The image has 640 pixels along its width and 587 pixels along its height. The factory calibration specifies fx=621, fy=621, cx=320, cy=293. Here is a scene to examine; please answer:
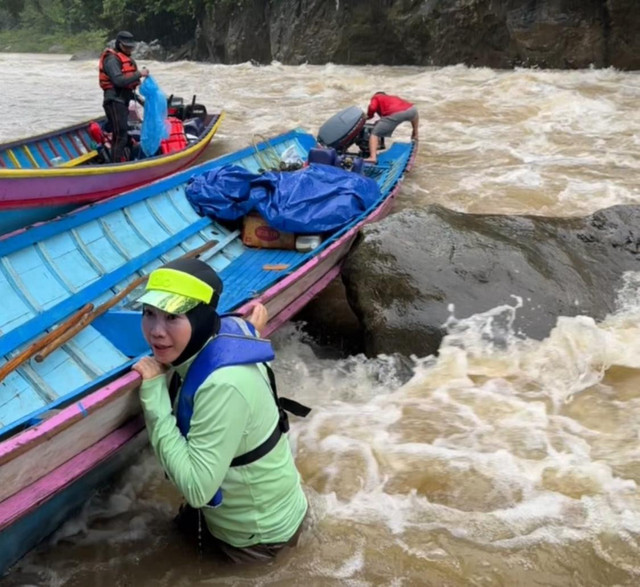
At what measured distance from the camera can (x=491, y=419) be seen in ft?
14.4

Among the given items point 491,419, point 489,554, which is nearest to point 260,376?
point 489,554

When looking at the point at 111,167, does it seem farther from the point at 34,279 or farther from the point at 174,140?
the point at 174,140

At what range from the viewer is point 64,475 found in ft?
8.95

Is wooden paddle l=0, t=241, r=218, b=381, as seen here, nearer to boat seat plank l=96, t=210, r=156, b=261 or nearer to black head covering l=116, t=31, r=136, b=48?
boat seat plank l=96, t=210, r=156, b=261

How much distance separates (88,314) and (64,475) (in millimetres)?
1817

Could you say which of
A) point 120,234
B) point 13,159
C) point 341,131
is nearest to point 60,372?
point 120,234

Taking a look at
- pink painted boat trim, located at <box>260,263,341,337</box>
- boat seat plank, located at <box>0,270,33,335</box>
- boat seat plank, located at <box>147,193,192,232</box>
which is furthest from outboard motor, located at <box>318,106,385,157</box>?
boat seat plank, located at <box>0,270,33,335</box>

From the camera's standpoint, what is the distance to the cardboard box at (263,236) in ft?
20.4

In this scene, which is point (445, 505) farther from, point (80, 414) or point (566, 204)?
point (566, 204)

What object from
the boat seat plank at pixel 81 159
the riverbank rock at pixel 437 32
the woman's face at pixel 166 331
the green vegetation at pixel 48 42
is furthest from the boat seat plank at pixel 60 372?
the green vegetation at pixel 48 42

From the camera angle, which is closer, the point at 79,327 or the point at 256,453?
the point at 256,453

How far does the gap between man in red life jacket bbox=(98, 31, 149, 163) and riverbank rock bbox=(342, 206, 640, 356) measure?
430 centimetres

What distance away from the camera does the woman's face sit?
241 centimetres

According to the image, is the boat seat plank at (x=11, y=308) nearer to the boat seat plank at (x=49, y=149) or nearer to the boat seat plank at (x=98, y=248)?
the boat seat plank at (x=98, y=248)
